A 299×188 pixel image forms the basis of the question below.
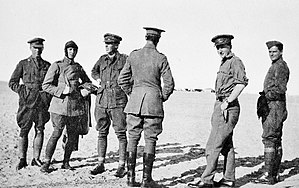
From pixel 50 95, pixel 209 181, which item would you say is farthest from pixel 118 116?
pixel 209 181

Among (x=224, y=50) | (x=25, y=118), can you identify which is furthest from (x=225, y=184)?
(x=25, y=118)

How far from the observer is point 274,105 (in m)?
5.66

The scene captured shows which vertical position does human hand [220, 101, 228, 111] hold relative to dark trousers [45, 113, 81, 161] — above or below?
above

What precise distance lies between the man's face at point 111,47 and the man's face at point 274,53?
2411mm

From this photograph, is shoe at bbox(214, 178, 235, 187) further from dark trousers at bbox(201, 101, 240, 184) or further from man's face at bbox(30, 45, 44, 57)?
man's face at bbox(30, 45, 44, 57)

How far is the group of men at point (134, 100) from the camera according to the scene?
4.97 meters

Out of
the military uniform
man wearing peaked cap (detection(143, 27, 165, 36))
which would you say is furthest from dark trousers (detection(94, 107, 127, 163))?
the military uniform

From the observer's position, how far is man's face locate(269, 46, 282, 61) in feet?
18.5

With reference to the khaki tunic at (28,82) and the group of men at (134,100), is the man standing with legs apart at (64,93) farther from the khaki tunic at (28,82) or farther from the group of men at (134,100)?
the khaki tunic at (28,82)

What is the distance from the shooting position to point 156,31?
511 centimetres

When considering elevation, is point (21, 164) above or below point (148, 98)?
below

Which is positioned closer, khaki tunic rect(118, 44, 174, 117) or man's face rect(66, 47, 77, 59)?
khaki tunic rect(118, 44, 174, 117)

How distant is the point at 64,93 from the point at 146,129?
1680 millimetres

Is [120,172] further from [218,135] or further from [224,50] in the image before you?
[224,50]
